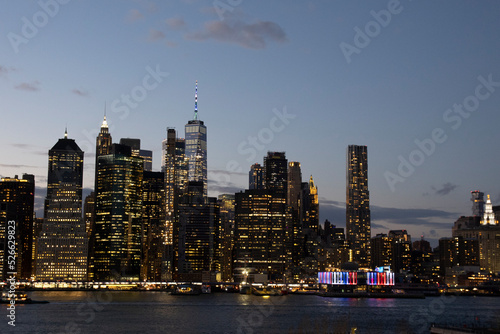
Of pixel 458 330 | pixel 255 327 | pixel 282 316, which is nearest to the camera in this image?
pixel 458 330

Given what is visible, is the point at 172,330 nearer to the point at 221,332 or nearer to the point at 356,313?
the point at 221,332

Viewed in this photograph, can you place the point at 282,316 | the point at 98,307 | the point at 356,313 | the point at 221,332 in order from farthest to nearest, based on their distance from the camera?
the point at 98,307, the point at 356,313, the point at 282,316, the point at 221,332

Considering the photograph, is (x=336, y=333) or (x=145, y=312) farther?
(x=145, y=312)

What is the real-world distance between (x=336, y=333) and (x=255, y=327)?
22.0 meters

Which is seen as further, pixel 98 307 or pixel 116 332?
pixel 98 307

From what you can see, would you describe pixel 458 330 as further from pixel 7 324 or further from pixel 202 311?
pixel 202 311

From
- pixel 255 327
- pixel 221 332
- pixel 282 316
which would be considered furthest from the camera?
pixel 282 316

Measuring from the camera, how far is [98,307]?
572 ft

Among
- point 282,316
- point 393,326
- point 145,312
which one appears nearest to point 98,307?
point 145,312

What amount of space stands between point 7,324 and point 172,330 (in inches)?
1085

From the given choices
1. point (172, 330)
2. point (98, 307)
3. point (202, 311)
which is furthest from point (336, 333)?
point (98, 307)

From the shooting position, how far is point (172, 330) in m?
115

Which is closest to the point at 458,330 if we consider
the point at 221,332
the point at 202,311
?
the point at 221,332

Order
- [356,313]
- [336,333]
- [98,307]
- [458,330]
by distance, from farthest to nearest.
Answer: [98,307]
[356,313]
[336,333]
[458,330]
